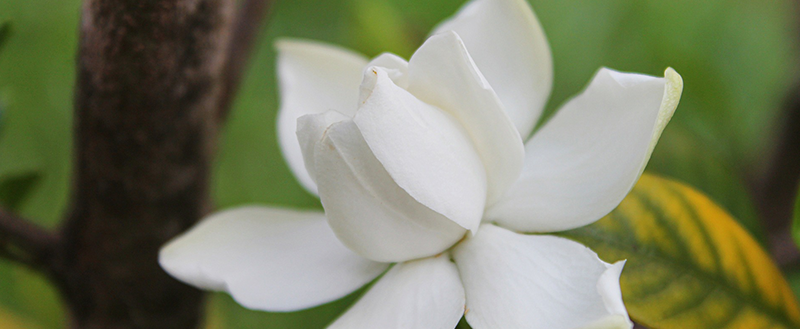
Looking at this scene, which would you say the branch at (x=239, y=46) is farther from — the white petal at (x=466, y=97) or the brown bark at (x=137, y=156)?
the white petal at (x=466, y=97)

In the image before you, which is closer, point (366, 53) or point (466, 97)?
point (466, 97)

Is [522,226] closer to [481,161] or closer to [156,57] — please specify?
[481,161]

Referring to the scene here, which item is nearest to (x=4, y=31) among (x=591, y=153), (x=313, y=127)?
(x=313, y=127)

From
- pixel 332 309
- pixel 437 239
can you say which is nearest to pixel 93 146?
pixel 437 239

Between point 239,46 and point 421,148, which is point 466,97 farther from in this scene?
point 239,46

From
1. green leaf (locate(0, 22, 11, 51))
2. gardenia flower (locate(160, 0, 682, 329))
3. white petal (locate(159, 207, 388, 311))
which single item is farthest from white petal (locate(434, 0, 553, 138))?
green leaf (locate(0, 22, 11, 51))

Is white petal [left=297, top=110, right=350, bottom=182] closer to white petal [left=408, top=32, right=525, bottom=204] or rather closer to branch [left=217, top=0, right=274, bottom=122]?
white petal [left=408, top=32, right=525, bottom=204]
